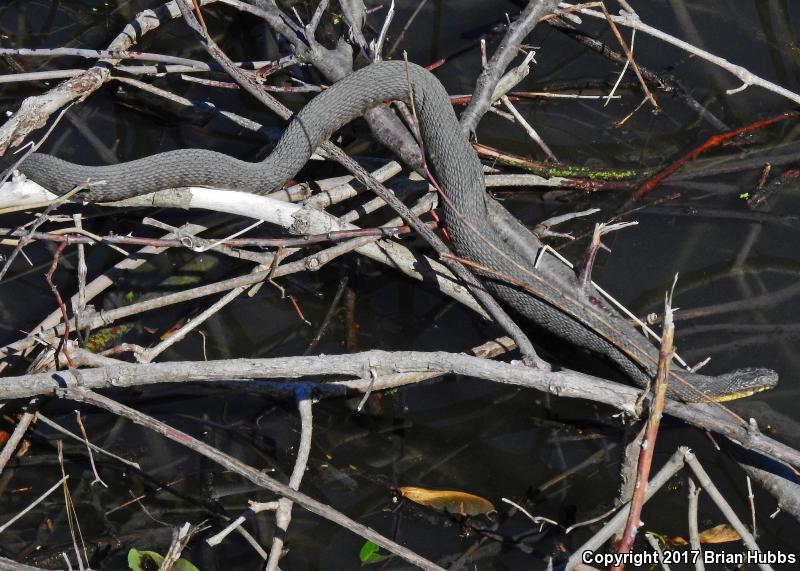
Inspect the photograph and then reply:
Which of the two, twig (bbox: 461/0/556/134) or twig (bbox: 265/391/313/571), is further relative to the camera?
twig (bbox: 461/0/556/134)

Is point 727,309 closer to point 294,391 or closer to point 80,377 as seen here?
point 294,391

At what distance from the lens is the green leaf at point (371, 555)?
3.53 metres

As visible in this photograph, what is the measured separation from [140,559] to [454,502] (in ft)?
4.58

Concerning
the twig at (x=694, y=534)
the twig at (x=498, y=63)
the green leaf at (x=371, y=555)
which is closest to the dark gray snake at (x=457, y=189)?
the twig at (x=498, y=63)

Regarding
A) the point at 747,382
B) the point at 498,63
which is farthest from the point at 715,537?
the point at 498,63

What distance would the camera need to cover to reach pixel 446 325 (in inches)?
168

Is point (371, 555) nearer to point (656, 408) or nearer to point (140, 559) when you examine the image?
point (140, 559)

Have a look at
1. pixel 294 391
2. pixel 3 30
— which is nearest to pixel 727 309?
pixel 294 391

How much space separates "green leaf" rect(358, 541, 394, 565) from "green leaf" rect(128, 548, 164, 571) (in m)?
0.85

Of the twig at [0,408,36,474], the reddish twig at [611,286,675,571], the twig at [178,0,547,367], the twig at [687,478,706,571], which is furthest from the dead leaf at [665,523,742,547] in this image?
the twig at [0,408,36,474]

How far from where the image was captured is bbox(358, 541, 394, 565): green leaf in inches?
139

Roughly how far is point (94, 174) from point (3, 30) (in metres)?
2.27

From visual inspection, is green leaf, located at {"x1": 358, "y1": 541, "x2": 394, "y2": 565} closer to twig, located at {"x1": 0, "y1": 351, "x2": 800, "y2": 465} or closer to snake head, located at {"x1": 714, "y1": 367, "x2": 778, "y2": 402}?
twig, located at {"x1": 0, "y1": 351, "x2": 800, "y2": 465}

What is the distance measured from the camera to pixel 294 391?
12.2 ft
